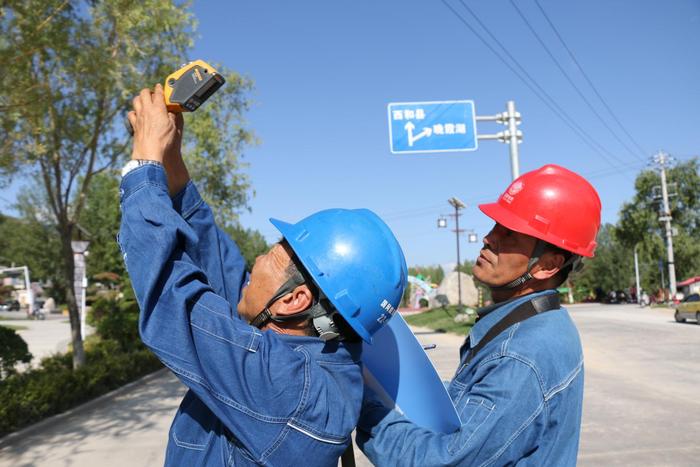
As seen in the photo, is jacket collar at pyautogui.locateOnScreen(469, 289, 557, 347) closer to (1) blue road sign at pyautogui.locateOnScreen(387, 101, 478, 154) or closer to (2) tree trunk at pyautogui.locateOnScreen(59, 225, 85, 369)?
(1) blue road sign at pyautogui.locateOnScreen(387, 101, 478, 154)

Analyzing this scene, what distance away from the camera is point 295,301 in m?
1.43

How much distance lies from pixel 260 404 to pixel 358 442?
470 millimetres

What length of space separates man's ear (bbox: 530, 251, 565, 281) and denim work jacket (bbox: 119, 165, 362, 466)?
0.92 metres

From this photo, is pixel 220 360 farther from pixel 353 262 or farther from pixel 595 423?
pixel 595 423

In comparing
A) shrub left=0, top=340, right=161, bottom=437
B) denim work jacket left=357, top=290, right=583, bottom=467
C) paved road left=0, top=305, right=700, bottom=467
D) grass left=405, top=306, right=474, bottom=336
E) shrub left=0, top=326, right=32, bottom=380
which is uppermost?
denim work jacket left=357, top=290, right=583, bottom=467

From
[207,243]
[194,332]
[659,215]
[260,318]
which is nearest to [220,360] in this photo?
[194,332]

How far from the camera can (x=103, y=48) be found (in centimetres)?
716

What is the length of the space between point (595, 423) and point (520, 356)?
6.43 meters

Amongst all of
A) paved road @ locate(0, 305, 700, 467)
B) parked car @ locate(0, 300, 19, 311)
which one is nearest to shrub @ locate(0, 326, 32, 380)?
paved road @ locate(0, 305, 700, 467)

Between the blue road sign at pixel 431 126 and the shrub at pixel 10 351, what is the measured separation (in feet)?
22.4

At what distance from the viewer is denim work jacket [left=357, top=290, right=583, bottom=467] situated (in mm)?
1388

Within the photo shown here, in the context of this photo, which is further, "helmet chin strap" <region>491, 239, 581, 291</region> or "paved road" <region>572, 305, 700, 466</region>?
"paved road" <region>572, 305, 700, 466</region>

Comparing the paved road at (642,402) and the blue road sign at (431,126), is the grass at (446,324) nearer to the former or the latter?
the paved road at (642,402)

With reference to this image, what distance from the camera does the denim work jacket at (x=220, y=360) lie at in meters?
1.17
